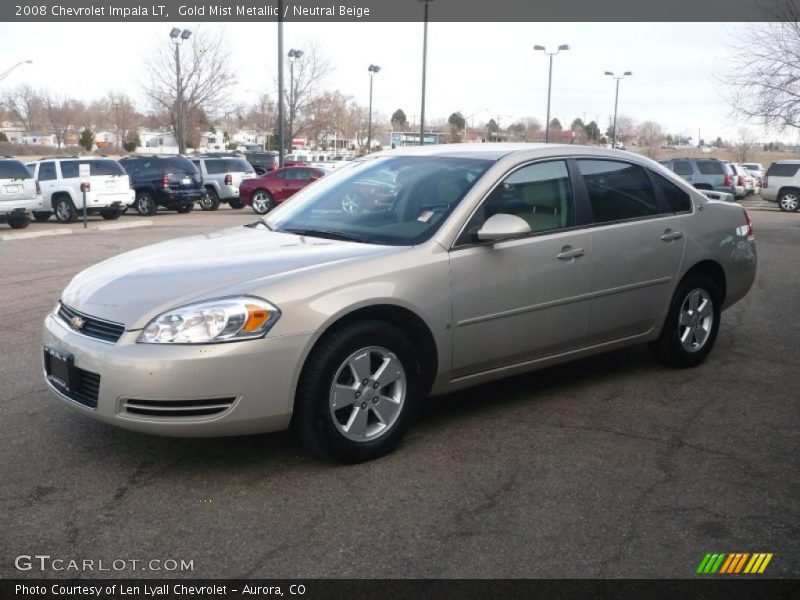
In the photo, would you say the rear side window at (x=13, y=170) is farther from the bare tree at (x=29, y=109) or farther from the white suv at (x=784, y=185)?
the bare tree at (x=29, y=109)

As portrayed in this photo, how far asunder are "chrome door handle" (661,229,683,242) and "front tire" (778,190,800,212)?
2654 cm

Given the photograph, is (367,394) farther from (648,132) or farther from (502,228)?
(648,132)

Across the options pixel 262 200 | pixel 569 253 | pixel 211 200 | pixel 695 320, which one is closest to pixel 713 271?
pixel 695 320

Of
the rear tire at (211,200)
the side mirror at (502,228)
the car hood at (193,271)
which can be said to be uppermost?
the side mirror at (502,228)

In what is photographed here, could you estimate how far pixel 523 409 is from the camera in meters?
5.32

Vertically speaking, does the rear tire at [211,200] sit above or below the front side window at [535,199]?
below

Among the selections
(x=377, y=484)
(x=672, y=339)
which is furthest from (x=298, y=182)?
(x=377, y=484)

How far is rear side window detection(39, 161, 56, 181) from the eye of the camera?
69.9 ft

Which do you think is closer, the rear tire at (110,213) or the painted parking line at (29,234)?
the painted parking line at (29,234)

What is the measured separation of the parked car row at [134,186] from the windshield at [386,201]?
49.0 feet

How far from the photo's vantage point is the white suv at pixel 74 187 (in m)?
21.2

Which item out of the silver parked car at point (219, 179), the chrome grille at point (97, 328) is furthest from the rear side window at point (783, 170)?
the chrome grille at point (97, 328)

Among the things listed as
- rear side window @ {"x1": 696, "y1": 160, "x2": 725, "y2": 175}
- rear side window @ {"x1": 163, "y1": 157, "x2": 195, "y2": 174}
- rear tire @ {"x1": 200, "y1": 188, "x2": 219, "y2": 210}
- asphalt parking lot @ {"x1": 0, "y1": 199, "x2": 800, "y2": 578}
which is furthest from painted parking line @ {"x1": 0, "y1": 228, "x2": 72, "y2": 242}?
rear side window @ {"x1": 696, "y1": 160, "x2": 725, "y2": 175}

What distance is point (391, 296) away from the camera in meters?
4.34
